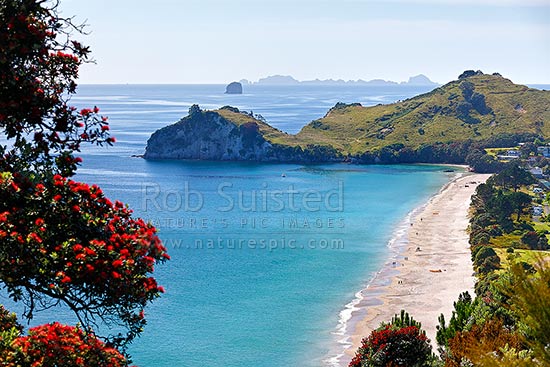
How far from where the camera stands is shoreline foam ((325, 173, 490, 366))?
180 ft

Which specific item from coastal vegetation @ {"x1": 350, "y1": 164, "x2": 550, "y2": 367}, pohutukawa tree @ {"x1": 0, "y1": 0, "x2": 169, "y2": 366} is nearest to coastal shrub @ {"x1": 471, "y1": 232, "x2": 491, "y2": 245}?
coastal vegetation @ {"x1": 350, "y1": 164, "x2": 550, "y2": 367}

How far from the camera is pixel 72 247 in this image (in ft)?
32.6

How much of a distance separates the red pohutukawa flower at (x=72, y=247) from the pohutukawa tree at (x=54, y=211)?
0.05ft

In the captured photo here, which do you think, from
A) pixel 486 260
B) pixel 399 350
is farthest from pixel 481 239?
pixel 399 350

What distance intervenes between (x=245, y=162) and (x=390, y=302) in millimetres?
123759

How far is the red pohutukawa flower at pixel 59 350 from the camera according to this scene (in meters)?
9.10

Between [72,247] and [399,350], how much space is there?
27438 mm

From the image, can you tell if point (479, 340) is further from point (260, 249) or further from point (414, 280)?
point (260, 249)

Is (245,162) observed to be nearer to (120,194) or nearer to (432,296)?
(120,194)

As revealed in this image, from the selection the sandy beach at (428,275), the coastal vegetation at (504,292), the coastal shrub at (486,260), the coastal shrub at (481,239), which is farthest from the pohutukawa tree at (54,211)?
the coastal shrub at (481,239)

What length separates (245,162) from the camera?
600 ft

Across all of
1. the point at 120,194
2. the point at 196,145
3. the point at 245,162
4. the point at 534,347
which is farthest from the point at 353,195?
the point at 534,347

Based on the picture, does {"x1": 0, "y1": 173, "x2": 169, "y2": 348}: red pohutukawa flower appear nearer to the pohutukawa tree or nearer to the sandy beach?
the pohutukawa tree

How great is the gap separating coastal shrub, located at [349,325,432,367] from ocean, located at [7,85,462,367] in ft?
41.2
